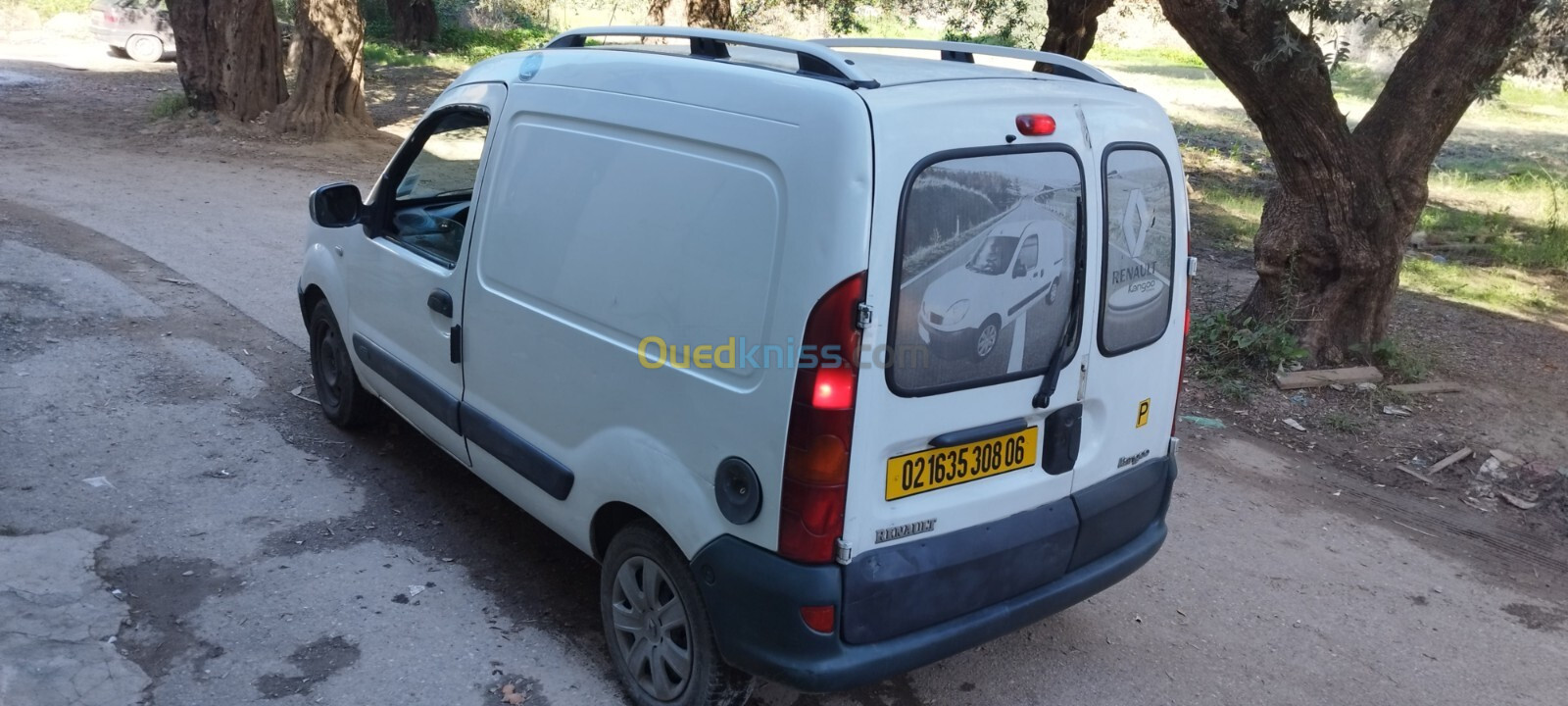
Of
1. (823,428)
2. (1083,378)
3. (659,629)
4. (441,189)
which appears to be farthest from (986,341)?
(441,189)

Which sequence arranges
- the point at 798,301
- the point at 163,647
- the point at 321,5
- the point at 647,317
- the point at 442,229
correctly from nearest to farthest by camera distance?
1. the point at 798,301
2. the point at 647,317
3. the point at 163,647
4. the point at 442,229
5. the point at 321,5

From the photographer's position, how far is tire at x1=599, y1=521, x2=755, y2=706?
324 centimetres

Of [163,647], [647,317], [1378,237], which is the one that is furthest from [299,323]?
[1378,237]

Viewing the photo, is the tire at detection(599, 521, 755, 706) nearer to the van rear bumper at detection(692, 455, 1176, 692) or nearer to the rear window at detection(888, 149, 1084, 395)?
the van rear bumper at detection(692, 455, 1176, 692)

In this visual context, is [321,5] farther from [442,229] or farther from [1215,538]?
[1215,538]

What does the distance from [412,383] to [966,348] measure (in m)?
2.46

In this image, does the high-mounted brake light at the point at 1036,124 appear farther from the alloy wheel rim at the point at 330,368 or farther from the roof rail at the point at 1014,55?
the alloy wheel rim at the point at 330,368

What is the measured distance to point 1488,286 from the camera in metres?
10.5

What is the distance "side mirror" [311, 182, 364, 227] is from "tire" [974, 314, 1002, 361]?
9.81 feet

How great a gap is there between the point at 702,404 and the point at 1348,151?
5.70 m

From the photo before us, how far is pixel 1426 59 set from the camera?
709 cm

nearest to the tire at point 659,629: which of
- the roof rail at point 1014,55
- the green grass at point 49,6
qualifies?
the roof rail at point 1014,55

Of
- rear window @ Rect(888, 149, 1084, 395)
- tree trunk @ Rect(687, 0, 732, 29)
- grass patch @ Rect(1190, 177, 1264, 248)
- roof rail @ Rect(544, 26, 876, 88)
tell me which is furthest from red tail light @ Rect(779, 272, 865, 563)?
tree trunk @ Rect(687, 0, 732, 29)

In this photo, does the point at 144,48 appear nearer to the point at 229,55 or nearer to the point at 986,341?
the point at 229,55
